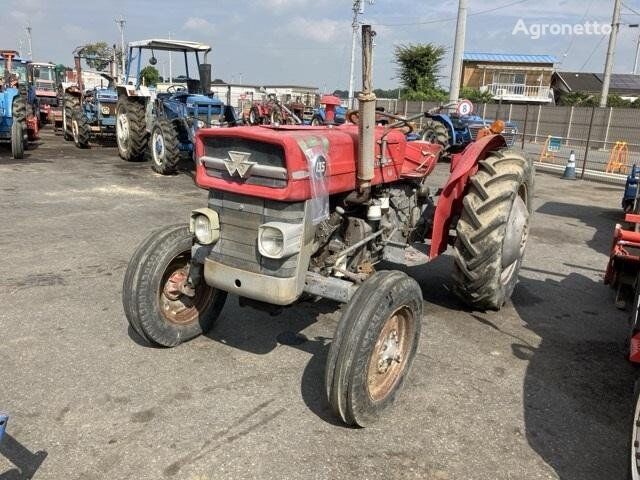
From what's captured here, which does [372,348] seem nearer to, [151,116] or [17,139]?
[151,116]

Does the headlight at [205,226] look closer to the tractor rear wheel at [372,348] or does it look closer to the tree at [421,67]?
the tractor rear wheel at [372,348]

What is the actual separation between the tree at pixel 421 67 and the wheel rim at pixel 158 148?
28.7 metres

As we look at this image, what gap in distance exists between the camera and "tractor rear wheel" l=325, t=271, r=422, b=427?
2.73 m

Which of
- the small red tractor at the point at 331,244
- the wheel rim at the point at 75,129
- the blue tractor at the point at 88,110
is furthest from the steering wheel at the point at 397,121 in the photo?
the wheel rim at the point at 75,129

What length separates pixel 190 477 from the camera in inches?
100

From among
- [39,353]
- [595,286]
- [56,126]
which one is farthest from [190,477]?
[56,126]

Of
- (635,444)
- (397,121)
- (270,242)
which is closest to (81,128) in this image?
(397,121)

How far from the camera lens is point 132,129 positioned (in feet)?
41.8

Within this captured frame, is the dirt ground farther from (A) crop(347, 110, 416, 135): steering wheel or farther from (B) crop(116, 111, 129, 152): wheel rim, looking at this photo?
(B) crop(116, 111, 129, 152): wheel rim

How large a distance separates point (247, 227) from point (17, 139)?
11.7 metres

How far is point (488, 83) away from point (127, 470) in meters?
52.5

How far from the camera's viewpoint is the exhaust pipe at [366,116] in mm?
2883

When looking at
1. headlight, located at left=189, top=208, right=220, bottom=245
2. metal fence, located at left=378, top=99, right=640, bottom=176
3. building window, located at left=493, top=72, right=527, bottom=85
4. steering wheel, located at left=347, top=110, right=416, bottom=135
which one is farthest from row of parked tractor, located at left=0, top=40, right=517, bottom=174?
building window, located at left=493, top=72, right=527, bottom=85

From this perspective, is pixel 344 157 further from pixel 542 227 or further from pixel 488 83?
pixel 488 83
